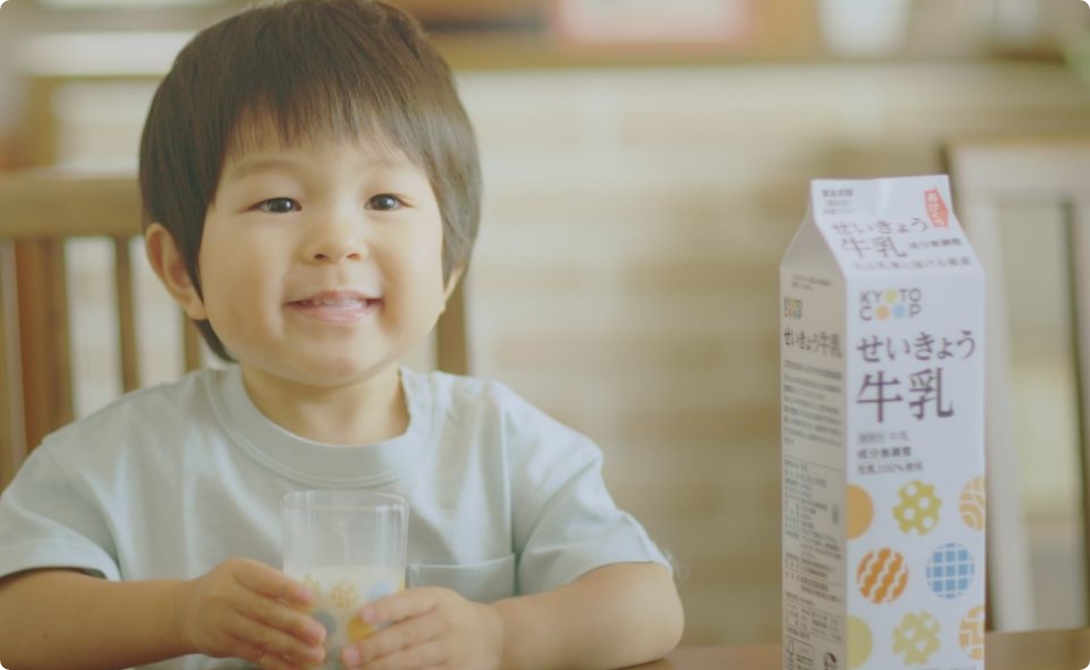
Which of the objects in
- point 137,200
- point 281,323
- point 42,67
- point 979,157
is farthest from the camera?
point 42,67

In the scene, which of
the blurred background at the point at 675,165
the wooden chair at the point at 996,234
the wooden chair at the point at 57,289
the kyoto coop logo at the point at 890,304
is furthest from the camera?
the blurred background at the point at 675,165

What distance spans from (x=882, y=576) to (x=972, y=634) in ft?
0.19

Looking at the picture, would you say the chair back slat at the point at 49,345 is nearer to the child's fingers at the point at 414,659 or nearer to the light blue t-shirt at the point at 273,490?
the light blue t-shirt at the point at 273,490

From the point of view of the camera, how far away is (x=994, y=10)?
2436mm

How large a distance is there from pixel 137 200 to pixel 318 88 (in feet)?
1.22

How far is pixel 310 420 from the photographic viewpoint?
1067mm

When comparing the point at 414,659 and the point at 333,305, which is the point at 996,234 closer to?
the point at 333,305

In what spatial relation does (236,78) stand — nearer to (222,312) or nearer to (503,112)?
(222,312)

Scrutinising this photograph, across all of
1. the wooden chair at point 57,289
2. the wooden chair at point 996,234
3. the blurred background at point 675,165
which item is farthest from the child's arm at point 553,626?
the blurred background at point 675,165

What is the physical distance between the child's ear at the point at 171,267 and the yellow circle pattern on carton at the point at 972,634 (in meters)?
0.62

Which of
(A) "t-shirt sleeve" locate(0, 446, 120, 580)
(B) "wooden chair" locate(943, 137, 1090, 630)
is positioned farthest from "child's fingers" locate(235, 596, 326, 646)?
(B) "wooden chair" locate(943, 137, 1090, 630)

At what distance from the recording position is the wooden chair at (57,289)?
4.23 feet

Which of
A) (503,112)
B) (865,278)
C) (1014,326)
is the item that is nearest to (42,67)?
(503,112)

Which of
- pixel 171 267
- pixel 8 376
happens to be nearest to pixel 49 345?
pixel 8 376
